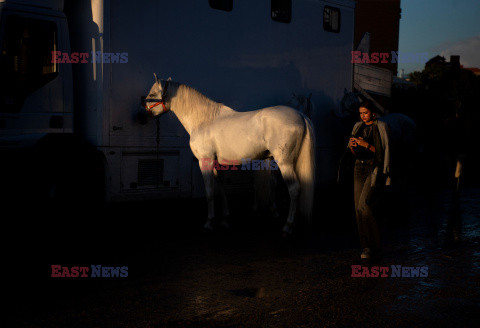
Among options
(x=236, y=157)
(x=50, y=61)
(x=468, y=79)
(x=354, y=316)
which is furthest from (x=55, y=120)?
(x=468, y=79)

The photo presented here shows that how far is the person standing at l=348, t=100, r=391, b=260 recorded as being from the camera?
591 cm

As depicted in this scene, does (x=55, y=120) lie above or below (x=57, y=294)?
above

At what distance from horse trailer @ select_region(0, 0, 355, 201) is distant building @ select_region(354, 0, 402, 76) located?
30797 mm

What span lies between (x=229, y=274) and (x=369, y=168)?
202 centimetres

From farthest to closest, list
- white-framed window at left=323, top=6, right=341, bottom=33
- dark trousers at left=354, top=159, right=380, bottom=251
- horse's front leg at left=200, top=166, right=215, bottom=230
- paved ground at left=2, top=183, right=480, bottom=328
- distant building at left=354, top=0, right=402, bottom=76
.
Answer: distant building at left=354, top=0, right=402, bottom=76 → white-framed window at left=323, top=6, right=341, bottom=33 → horse's front leg at left=200, top=166, right=215, bottom=230 → dark trousers at left=354, top=159, right=380, bottom=251 → paved ground at left=2, top=183, right=480, bottom=328

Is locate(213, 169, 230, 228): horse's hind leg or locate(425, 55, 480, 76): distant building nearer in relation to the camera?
locate(213, 169, 230, 228): horse's hind leg

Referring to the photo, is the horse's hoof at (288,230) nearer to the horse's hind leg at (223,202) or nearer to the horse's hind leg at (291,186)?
the horse's hind leg at (291,186)

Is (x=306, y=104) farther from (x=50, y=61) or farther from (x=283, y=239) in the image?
(x=50, y=61)

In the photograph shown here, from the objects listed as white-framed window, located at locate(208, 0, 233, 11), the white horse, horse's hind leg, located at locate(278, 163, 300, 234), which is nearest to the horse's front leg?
the white horse

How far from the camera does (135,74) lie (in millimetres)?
7984

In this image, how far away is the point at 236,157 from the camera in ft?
25.5

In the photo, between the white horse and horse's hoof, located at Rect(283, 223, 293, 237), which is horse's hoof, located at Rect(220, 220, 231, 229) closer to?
the white horse

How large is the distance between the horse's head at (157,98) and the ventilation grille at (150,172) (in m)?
0.76

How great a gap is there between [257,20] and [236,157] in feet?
10.4
